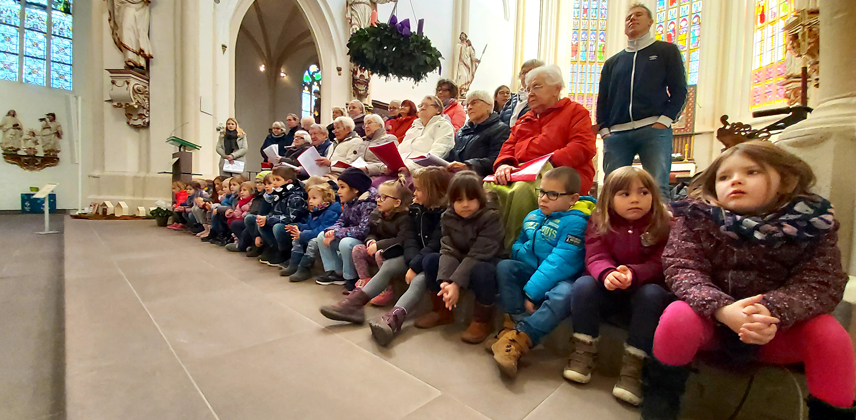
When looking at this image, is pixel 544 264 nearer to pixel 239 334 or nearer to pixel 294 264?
pixel 239 334

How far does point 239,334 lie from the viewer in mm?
1772

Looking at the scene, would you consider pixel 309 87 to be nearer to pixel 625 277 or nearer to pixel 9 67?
pixel 9 67

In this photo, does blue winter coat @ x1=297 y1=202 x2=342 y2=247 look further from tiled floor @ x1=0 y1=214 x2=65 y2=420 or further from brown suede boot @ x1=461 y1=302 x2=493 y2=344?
brown suede boot @ x1=461 y1=302 x2=493 y2=344

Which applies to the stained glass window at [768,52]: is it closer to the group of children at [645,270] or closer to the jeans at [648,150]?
the jeans at [648,150]

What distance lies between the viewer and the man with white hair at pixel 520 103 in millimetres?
2865

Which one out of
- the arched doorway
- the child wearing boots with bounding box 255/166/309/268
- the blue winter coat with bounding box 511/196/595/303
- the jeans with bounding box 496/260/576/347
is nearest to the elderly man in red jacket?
the blue winter coat with bounding box 511/196/595/303

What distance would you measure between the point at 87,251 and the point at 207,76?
4899 mm

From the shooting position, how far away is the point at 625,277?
131 centimetres

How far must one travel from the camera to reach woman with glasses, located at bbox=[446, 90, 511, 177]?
258 cm

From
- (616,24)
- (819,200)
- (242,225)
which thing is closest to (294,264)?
(242,225)

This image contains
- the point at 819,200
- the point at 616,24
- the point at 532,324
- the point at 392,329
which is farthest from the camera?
the point at 616,24

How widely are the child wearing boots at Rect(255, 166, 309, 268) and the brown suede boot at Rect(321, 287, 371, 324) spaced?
4.94 feet

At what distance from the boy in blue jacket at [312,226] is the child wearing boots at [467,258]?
1303 millimetres

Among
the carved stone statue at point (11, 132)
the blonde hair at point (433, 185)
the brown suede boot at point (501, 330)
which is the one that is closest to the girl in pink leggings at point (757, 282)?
the brown suede boot at point (501, 330)
